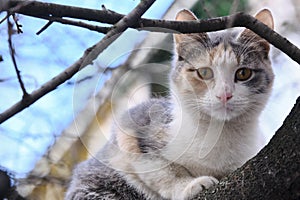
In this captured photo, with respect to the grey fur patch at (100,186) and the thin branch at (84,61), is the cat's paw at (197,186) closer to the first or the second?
the grey fur patch at (100,186)

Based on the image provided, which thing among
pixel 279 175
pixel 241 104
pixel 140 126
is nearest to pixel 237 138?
pixel 241 104

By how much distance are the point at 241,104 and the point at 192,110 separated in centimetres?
19

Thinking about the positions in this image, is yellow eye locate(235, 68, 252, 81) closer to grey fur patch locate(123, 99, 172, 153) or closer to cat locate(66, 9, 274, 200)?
cat locate(66, 9, 274, 200)

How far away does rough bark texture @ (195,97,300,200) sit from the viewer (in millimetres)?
1143

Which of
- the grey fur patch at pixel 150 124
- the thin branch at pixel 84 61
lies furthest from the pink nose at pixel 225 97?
the thin branch at pixel 84 61

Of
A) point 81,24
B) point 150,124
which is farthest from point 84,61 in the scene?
point 150,124

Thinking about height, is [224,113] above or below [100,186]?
above

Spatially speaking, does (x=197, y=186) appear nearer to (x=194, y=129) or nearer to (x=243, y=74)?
(x=194, y=129)

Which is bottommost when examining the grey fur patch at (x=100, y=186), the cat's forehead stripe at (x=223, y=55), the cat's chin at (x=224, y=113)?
the grey fur patch at (x=100, y=186)

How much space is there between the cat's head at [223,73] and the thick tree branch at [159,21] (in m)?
0.49

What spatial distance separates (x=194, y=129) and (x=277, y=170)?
2.27 ft

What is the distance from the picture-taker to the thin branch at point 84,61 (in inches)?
39.1

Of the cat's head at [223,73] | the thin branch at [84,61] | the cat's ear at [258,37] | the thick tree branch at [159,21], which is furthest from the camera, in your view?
the cat's ear at [258,37]

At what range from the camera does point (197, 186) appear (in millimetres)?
1627
